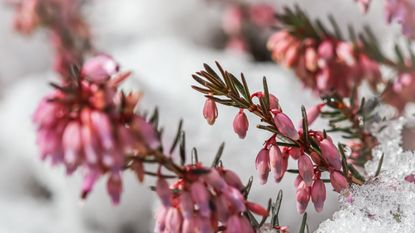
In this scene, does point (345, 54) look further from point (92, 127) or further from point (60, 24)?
point (60, 24)

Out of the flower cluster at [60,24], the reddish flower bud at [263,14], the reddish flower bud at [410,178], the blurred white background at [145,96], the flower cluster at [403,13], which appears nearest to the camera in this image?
the reddish flower bud at [410,178]

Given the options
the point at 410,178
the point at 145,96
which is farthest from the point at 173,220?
the point at 145,96

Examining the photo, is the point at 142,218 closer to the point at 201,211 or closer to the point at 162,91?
the point at 162,91

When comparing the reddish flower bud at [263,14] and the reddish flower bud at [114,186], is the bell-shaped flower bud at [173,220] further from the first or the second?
the reddish flower bud at [263,14]

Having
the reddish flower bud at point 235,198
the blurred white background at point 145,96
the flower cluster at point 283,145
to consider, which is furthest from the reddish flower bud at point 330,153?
the blurred white background at point 145,96

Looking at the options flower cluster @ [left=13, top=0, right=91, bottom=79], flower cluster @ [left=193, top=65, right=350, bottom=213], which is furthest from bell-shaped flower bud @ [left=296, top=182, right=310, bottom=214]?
flower cluster @ [left=13, top=0, right=91, bottom=79]

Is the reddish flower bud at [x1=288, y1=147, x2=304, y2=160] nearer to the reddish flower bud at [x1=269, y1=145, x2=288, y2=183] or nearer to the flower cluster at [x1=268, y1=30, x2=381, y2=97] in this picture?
the reddish flower bud at [x1=269, y1=145, x2=288, y2=183]

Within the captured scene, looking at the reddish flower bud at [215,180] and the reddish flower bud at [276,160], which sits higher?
the reddish flower bud at [276,160]
